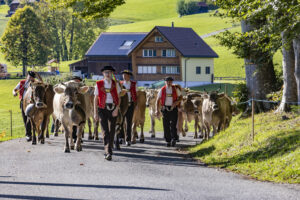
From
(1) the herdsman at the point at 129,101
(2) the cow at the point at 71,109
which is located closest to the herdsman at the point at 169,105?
(1) the herdsman at the point at 129,101

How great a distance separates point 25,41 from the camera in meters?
92.8

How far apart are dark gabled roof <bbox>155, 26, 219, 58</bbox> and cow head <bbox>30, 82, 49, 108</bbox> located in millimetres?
63630

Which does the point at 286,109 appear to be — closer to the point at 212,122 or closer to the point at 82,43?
the point at 212,122

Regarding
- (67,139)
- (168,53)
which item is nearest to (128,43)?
(168,53)

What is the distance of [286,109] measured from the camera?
1817 cm

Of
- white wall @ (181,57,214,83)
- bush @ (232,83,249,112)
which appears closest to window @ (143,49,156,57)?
white wall @ (181,57,214,83)

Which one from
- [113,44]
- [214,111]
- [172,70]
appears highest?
[113,44]

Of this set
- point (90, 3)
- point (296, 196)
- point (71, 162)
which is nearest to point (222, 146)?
point (71, 162)

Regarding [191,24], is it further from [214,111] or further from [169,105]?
[169,105]

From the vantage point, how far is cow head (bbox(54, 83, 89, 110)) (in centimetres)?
1602

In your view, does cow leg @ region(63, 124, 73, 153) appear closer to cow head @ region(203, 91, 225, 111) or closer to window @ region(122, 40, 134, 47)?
cow head @ region(203, 91, 225, 111)

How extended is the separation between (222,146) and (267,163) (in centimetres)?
332

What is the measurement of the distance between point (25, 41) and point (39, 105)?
76976 millimetres

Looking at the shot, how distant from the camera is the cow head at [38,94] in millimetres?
18328
